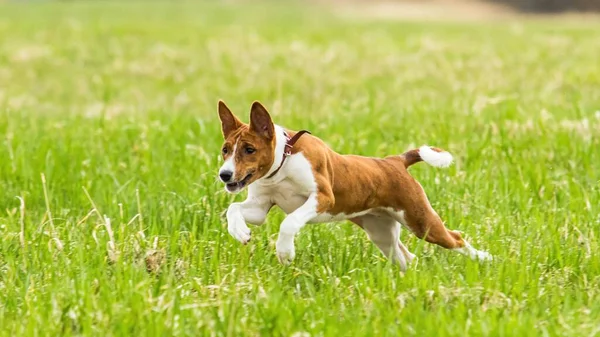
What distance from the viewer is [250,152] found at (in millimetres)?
4770

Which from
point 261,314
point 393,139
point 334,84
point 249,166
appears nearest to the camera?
point 261,314

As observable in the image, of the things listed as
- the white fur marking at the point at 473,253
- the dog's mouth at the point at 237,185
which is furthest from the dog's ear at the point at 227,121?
the white fur marking at the point at 473,253

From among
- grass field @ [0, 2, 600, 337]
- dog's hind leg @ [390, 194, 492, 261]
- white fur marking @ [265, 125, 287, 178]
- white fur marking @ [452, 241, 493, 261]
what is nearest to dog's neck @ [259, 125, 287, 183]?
white fur marking @ [265, 125, 287, 178]

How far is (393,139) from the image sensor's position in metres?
8.66

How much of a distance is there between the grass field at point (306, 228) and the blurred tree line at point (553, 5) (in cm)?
4274

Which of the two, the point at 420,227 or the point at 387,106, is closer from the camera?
the point at 420,227

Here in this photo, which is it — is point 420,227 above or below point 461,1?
above

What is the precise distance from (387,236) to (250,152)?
1.00 meters

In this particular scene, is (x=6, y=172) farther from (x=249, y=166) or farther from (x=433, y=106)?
(x=433, y=106)

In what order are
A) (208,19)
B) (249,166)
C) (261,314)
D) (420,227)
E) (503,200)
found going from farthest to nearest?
(208,19) → (503,200) → (420,227) → (249,166) → (261,314)

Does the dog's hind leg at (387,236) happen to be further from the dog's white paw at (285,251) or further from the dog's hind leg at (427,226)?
the dog's white paw at (285,251)

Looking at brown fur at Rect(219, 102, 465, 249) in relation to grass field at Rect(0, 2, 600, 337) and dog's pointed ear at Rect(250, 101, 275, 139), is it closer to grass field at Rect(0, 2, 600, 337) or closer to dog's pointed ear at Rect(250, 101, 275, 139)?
dog's pointed ear at Rect(250, 101, 275, 139)

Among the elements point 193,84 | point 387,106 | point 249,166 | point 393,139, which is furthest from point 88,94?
point 249,166

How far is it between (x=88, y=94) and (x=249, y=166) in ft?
34.8
